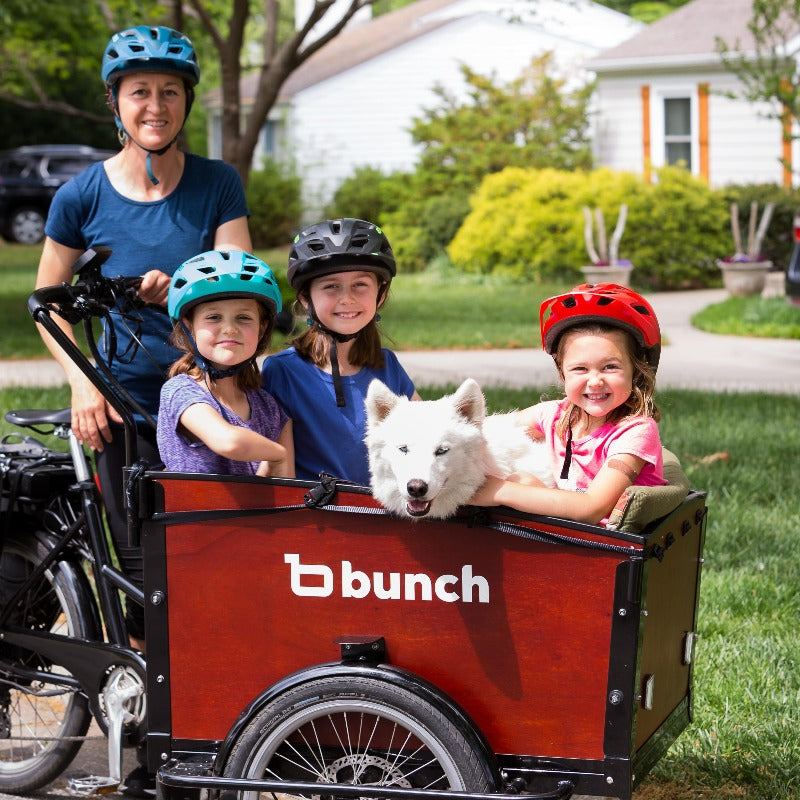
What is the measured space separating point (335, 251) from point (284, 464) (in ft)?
1.91

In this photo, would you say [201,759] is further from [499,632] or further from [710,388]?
[710,388]

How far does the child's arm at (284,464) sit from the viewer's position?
3.22 m

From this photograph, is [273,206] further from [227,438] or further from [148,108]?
[227,438]

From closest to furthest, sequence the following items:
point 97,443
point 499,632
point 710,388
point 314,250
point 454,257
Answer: point 499,632, point 314,250, point 97,443, point 710,388, point 454,257

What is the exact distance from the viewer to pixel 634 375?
128 inches

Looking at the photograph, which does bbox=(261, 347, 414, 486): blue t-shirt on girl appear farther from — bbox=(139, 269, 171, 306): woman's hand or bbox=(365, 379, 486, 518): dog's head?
bbox=(365, 379, 486, 518): dog's head

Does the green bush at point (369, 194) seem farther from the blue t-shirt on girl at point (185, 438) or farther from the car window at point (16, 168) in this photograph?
the blue t-shirt on girl at point (185, 438)

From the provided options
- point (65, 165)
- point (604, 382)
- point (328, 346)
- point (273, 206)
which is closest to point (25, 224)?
point (65, 165)

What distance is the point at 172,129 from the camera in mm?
3713

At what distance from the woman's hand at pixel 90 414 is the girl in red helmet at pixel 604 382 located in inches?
50.7

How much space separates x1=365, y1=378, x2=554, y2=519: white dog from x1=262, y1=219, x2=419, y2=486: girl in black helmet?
55cm

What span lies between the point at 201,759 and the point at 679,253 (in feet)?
A: 62.1

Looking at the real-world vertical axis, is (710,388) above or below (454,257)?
below

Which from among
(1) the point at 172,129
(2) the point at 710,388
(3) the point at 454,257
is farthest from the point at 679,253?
(1) the point at 172,129
